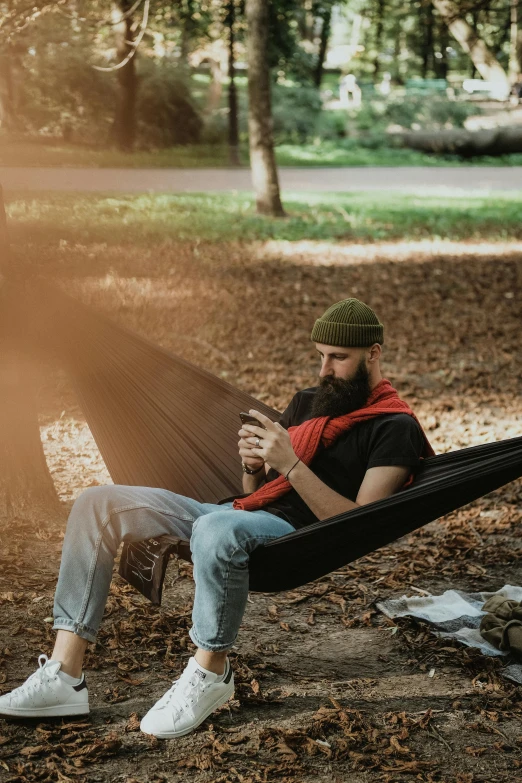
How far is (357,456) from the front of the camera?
2.11m

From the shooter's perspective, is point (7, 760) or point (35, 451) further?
point (35, 451)

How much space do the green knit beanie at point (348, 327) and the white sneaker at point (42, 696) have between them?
0.92 meters

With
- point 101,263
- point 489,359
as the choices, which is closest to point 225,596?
point 489,359

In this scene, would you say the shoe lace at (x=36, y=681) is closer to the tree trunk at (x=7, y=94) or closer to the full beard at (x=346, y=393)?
the full beard at (x=346, y=393)

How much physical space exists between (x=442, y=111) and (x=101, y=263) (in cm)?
1368

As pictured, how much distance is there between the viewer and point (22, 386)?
319 cm

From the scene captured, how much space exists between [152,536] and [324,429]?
45 centimetres

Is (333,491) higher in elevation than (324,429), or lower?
lower

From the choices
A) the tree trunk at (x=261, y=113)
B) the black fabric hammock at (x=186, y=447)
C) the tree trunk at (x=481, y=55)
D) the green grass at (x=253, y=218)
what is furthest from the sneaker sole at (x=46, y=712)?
the tree trunk at (x=481, y=55)

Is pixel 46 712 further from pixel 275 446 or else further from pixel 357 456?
pixel 357 456

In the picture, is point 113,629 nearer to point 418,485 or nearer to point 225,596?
point 225,596

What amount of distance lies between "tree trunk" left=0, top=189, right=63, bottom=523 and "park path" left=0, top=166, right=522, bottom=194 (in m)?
2.43

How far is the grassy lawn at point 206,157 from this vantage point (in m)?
5.92

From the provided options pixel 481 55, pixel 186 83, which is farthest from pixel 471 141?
pixel 186 83
